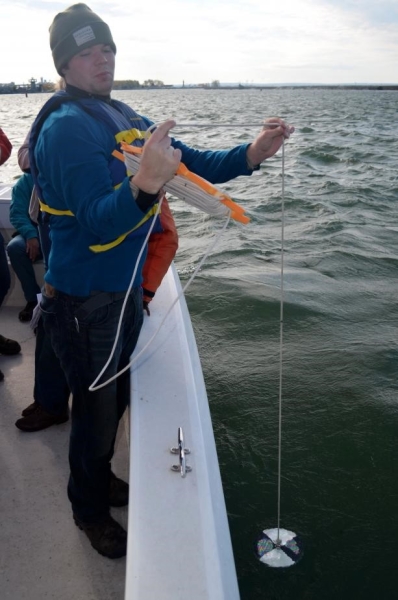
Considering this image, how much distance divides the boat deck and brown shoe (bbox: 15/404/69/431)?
31 millimetres

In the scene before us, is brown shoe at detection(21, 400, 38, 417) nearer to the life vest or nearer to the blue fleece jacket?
the blue fleece jacket

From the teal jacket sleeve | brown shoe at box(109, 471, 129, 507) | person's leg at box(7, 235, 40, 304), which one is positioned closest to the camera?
brown shoe at box(109, 471, 129, 507)

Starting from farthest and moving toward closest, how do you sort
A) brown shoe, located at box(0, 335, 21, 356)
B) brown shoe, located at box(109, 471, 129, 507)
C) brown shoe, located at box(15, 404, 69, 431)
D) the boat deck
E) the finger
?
1. brown shoe, located at box(0, 335, 21, 356)
2. brown shoe, located at box(15, 404, 69, 431)
3. brown shoe, located at box(109, 471, 129, 507)
4. the boat deck
5. the finger

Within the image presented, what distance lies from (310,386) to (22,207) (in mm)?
2435

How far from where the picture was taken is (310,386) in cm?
447

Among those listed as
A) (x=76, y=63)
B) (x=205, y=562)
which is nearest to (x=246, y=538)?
(x=205, y=562)

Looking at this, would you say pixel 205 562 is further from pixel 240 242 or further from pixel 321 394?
pixel 240 242

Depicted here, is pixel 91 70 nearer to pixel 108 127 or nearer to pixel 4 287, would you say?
pixel 108 127

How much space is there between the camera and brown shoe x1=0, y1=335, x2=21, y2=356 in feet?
11.7

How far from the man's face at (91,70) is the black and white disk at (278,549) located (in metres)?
2.08

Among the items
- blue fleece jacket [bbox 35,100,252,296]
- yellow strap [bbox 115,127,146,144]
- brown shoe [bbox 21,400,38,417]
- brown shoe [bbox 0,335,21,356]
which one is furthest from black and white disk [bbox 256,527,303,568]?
yellow strap [bbox 115,127,146,144]

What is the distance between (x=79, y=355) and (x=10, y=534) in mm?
883

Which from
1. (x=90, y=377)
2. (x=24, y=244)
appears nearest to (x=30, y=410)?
(x=90, y=377)

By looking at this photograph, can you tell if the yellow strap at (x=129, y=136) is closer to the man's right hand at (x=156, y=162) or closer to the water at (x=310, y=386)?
the man's right hand at (x=156, y=162)
